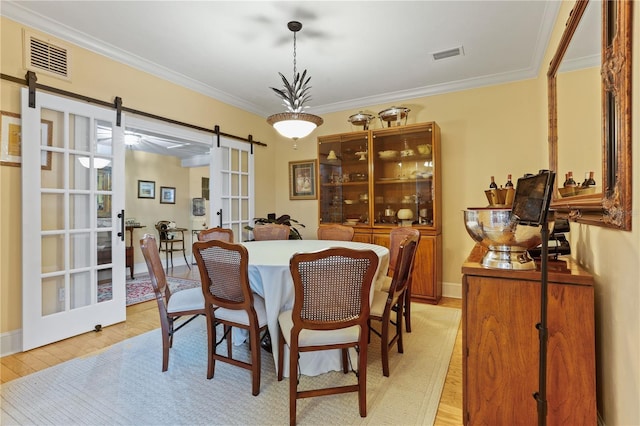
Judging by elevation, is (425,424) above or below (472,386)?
below

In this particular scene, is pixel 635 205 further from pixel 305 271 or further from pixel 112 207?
pixel 112 207

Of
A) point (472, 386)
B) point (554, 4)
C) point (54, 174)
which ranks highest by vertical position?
point (554, 4)

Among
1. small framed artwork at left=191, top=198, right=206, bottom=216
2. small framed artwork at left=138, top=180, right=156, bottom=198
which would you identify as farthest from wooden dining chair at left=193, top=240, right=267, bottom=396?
small framed artwork at left=191, top=198, right=206, bottom=216

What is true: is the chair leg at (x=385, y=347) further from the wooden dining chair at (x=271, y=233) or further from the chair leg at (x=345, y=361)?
the wooden dining chair at (x=271, y=233)

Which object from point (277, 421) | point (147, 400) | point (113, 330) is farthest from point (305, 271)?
point (113, 330)

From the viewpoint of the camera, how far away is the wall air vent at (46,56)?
8.39 ft

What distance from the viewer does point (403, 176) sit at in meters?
4.13

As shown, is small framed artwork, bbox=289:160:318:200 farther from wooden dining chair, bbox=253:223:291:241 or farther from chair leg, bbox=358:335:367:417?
Answer: chair leg, bbox=358:335:367:417

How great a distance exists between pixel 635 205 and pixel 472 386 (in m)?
1.00

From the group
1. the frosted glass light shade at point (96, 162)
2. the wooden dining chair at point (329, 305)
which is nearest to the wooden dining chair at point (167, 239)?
the frosted glass light shade at point (96, 162)

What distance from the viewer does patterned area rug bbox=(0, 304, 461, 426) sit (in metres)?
A: 1.68

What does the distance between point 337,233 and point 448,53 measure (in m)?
2.20

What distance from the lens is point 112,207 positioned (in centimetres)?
312

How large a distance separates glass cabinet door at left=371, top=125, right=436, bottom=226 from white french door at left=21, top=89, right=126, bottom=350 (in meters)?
3.05
